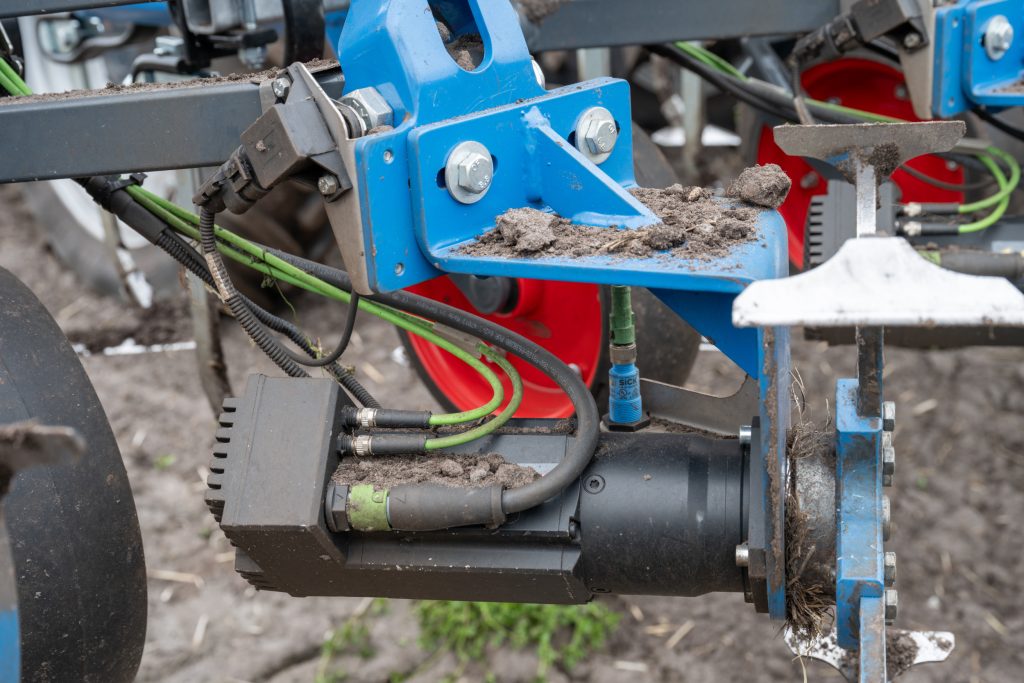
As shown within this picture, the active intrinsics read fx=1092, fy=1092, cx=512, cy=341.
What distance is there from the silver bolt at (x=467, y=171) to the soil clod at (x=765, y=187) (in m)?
0.36

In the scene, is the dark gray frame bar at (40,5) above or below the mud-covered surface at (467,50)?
above

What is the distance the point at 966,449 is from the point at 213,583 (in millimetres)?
2118

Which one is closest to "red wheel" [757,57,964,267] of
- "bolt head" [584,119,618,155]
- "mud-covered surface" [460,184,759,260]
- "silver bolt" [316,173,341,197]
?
"bolt head" [584,119,618,155]

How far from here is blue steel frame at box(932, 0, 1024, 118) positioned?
7.16 feet

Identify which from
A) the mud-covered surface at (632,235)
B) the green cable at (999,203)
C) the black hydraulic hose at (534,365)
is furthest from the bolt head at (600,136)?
the green cable at (999,203)

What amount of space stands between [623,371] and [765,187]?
34 cm

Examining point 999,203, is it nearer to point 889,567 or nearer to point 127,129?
point 889,567

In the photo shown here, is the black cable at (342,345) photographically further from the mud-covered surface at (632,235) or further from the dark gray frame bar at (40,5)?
the dark gray frame bar at (40,5)

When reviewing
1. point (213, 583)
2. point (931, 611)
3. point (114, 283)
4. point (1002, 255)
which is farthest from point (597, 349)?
point (114, 283)

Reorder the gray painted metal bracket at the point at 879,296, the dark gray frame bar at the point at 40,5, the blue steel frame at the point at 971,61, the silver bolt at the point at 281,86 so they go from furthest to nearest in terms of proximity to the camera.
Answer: the blue steel frame at the point at 971,61, the dark gray frame bar at the point at 40,5, the silver bolt at the point at 281,86, the gray painted metal bracket at the point at 879,296

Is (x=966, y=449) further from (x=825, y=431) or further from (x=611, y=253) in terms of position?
(x=611, y=253)

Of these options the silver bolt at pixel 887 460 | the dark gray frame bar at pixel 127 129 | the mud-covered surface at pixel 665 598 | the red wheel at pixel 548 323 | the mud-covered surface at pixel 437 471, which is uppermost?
the dark gray frame bar at pixel 127 129

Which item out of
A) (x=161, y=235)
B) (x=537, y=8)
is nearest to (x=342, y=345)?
(x=161, y=235)

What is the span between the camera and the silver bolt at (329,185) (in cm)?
134
